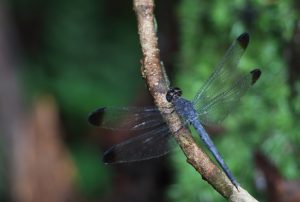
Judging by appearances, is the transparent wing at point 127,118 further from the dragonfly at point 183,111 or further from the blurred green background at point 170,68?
the blurred green background at point 170,68

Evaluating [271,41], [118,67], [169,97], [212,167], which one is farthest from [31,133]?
[212,167]

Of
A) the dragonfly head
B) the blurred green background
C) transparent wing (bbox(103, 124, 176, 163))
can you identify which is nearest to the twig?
the dragonfly head

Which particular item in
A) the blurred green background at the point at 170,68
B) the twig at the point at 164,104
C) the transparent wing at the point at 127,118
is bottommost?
the twig at the point at 164,104

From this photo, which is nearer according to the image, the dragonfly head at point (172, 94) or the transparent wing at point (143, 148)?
the dragonfly head at point (172, 94)

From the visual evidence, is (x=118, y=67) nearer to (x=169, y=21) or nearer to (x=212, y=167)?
(x=169, y=21)

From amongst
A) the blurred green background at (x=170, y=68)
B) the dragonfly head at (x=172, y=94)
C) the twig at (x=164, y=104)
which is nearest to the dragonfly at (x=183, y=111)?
the dragonfly head at (x=172, y=94)

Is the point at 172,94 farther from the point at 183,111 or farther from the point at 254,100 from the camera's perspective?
the point at 254,100
